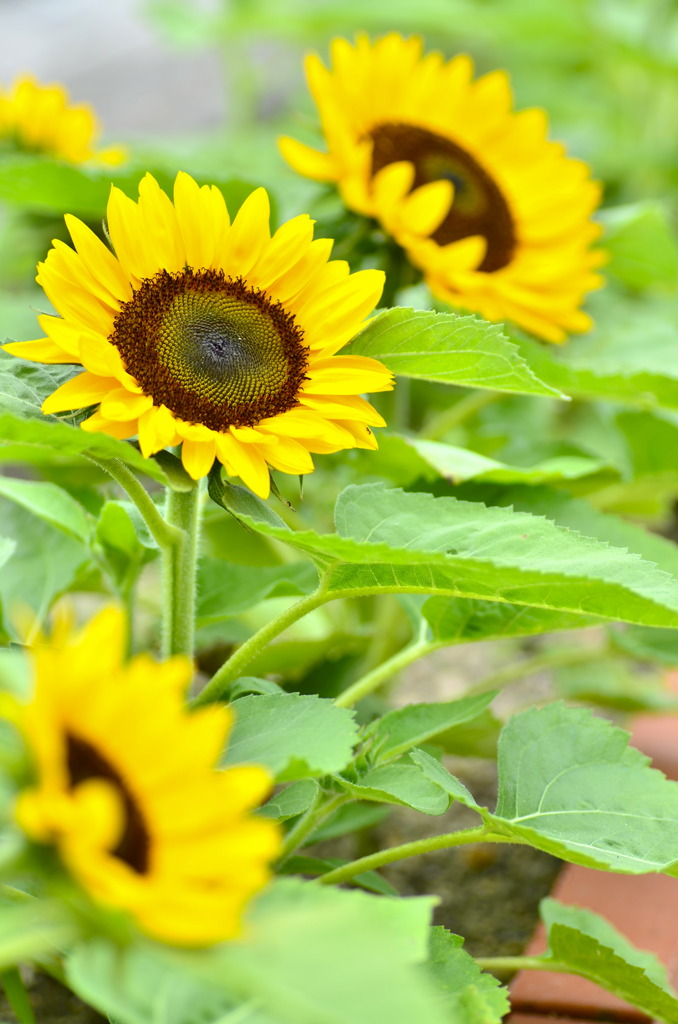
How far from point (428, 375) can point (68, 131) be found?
2.37ft

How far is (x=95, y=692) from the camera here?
350 mm

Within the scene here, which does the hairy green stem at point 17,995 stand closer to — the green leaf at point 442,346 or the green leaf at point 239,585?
the green leaf at point 239,585

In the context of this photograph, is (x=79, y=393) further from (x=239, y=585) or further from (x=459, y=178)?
(x=459, y=178)

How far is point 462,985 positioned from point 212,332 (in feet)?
1.10

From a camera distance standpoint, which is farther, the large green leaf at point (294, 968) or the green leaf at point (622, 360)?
the green leaf at point (622, 360)

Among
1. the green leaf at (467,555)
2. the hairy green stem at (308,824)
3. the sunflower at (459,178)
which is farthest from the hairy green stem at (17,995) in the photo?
the sunflower at (459,178)

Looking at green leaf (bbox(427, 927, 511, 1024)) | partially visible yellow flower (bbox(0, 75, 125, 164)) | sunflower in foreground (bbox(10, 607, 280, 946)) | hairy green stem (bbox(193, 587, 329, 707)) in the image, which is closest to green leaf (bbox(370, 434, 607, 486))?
hairy green stem (bbox(193, 587, 329, 707))

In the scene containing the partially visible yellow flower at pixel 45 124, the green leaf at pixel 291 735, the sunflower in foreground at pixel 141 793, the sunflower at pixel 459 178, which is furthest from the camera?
the partially visible yellow flower at pixel 45 124

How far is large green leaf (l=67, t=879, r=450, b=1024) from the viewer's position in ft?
1.08

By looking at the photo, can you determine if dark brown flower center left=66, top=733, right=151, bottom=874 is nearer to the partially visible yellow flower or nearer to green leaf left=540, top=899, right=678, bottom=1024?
green leaf left=540, top=899, right=678, bottom=1024

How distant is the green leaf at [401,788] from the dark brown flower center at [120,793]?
7.2 inches

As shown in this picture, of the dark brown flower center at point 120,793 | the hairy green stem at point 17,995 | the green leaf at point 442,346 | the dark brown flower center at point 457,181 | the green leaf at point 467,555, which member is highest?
the dark brown flower center at point 457,181

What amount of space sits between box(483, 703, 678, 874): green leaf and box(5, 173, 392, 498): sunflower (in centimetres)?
20

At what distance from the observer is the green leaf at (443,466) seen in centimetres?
72
